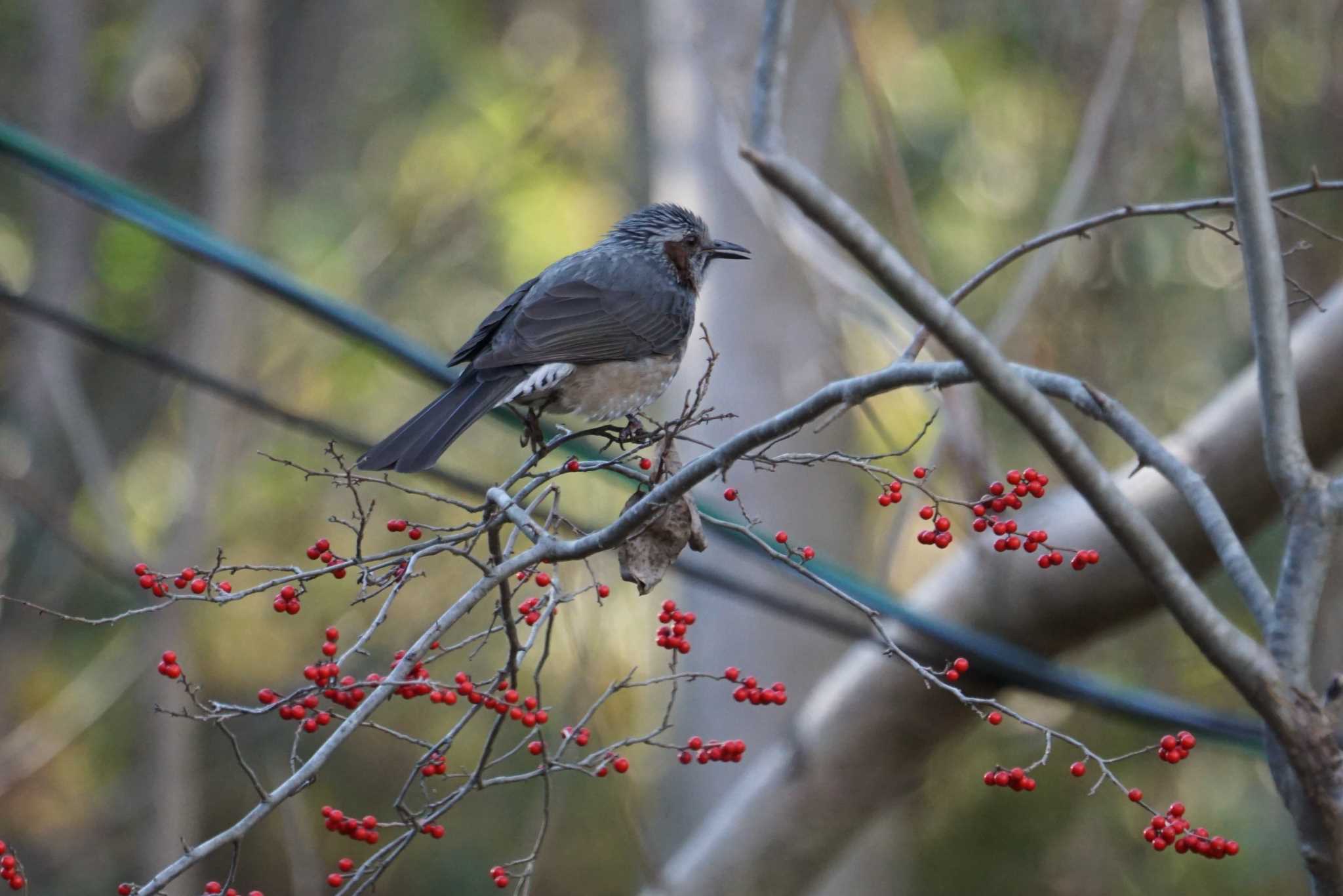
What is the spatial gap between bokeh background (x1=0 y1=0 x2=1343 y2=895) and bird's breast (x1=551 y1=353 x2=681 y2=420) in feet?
2.18

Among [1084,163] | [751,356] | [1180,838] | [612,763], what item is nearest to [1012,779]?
[1180,838]

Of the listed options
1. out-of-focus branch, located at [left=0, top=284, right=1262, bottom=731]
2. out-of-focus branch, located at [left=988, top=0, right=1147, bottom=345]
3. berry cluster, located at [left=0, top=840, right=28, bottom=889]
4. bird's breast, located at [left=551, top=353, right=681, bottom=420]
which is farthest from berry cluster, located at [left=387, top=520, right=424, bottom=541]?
out-of-focus branch, located at [left=988, top=0, right=1147, bottom=345]

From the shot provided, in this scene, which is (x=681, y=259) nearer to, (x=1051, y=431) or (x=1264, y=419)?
(x=1264, y=419)

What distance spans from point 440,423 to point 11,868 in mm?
1453

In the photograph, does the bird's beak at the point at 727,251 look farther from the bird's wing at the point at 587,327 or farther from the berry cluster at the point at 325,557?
Answer: the berry cluster at the point at 325,557

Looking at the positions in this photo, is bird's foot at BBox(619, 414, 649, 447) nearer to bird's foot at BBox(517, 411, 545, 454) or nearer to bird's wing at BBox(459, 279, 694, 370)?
bird's foot at BBox(517, 411, 545, 454)

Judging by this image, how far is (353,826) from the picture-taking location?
2.26 m

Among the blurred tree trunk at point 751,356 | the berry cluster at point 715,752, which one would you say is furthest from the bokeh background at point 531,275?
the berry cluster at point 715,752

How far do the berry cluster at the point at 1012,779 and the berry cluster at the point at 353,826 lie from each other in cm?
110

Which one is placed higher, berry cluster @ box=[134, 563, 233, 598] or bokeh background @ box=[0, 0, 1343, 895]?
bokeh background @ box=[0, 0, 1343, 895]

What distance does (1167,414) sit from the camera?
9055 mm

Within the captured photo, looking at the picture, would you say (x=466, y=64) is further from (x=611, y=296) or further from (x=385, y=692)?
(x=385, y=692)

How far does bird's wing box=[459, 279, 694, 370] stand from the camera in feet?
12.6

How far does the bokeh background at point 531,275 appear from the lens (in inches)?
283
